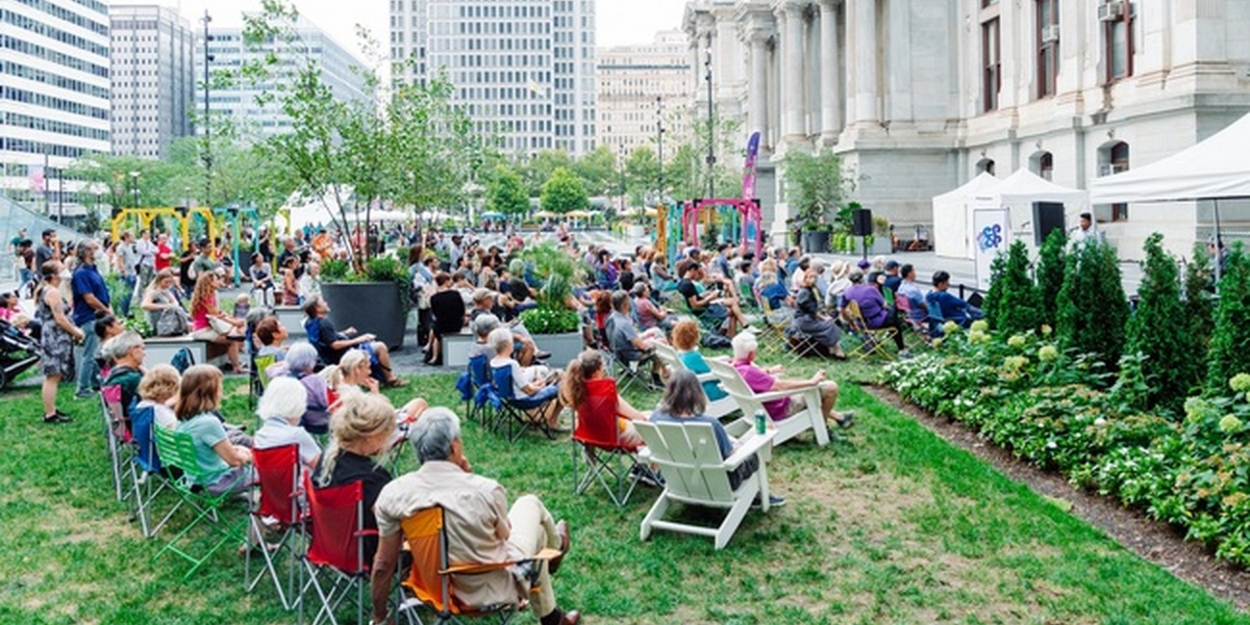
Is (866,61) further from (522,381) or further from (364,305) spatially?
(522,381)

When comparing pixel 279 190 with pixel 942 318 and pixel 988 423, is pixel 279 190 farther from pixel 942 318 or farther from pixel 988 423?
pixel 988 423

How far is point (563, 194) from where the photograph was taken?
127375 mm

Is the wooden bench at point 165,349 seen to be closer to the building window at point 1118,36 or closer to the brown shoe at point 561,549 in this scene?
the brown shoe at point 561,549

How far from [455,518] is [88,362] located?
419 inches

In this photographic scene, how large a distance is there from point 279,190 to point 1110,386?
1617 centimetres

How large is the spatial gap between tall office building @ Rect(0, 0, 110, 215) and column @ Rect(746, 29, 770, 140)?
242 feet

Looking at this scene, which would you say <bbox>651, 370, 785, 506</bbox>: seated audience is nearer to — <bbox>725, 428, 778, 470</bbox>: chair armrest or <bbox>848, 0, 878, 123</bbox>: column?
<bbox>725, 428, 778, 470</bbox>: chair armrest

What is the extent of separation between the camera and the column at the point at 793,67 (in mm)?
55344

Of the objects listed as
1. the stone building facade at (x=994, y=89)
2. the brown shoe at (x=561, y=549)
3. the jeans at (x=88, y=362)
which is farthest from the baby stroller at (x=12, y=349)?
the stone building facade at (x=994, y=89)

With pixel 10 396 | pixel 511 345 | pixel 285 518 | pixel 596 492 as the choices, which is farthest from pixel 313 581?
pixel 10 396

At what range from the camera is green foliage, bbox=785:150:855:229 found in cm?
4606

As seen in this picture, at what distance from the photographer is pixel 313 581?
6340 mm

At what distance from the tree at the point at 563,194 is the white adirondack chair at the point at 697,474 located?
120 meters

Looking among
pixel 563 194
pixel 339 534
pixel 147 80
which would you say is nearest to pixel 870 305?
pixel 339 534
